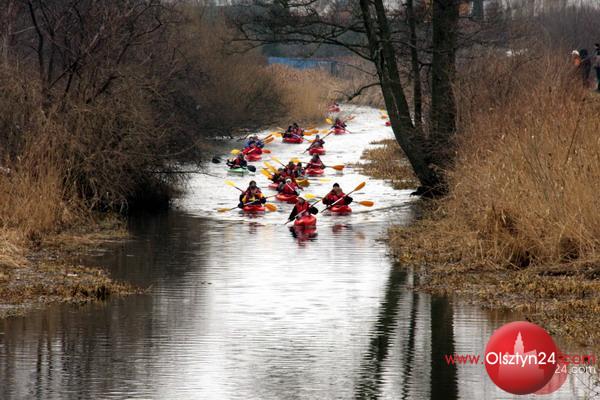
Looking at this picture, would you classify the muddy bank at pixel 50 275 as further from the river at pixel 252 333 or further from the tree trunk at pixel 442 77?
the tree trunk at pixel 442 77

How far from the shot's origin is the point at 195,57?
133 ft

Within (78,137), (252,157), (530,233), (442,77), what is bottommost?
(530,233)

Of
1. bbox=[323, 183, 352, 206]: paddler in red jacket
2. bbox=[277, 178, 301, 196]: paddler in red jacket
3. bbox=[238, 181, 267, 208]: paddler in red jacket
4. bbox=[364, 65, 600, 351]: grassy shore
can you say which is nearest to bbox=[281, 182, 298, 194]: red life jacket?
bbox=[277, 178, 301, 196]: paddler in red jacket

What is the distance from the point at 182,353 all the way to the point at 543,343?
3240mm

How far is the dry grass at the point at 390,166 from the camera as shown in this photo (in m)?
29.7

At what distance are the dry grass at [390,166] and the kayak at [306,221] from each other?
6960 millimetres

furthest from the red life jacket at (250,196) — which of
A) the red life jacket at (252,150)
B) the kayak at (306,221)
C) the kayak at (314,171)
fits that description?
the red life jacket at (252,150)

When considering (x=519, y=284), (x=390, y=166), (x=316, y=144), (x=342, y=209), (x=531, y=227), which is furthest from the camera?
(x=316, y=144)

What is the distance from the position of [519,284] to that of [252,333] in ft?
11.9

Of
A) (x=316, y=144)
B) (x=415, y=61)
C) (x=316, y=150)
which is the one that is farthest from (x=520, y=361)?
(x=316, y=144)

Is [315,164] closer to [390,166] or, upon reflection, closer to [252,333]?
[390,166]

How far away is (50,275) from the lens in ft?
49.3

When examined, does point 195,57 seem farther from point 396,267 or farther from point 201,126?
point 396,267

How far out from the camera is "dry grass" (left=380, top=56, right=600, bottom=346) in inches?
520
